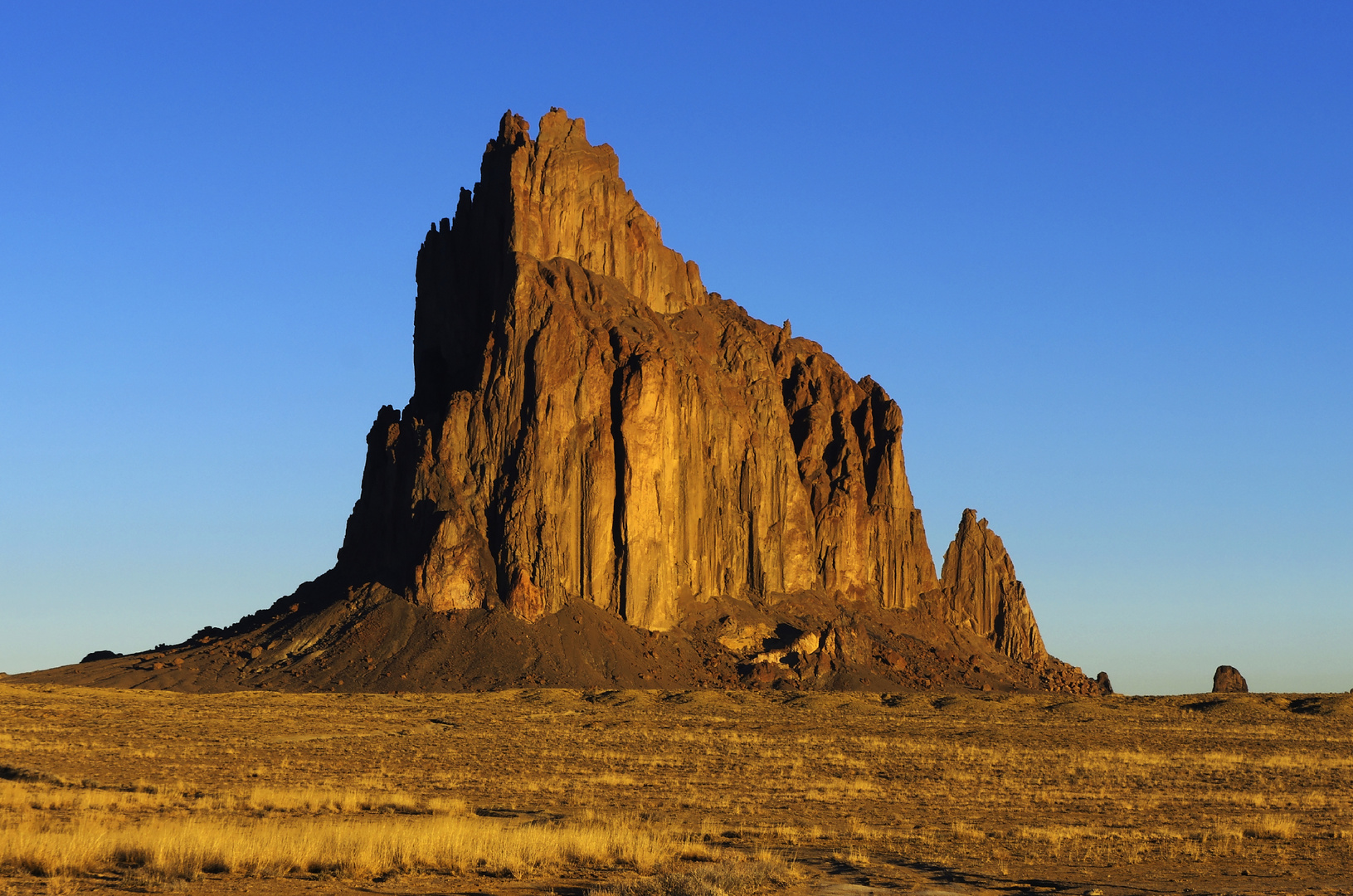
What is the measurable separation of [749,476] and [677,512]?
473 inches

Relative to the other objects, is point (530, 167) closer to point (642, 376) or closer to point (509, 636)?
point (642, 376)

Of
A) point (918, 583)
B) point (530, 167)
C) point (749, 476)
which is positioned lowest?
point (918, 583)

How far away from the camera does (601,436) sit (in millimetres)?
137250

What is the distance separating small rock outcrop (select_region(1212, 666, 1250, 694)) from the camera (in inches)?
6107

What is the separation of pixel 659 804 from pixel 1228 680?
426 ft

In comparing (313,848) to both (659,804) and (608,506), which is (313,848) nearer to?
(659,804)

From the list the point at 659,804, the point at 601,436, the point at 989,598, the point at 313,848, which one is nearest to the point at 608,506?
the point at 601,436

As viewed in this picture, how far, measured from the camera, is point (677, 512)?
14212 centimetres

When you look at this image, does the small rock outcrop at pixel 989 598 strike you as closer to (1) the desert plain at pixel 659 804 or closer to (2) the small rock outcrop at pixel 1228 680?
(2) the small rock outcrop at pixel 1228 680

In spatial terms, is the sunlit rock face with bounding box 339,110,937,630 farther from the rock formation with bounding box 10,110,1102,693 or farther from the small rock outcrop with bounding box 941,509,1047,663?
the small rock outcrop with bounding box 941,509,1047,663

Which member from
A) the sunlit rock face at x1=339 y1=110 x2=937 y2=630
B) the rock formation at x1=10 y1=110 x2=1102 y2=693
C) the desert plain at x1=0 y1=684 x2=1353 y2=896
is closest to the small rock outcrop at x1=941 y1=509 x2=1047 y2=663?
the rock formation at x1=10 y1=110 x2=1102 y2=693

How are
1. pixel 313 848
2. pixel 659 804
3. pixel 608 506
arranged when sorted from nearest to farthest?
pixel 313 848
pixel 659 804
pixel 608 506

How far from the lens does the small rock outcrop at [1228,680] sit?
155 metres

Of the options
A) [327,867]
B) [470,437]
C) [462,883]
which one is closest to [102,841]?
[327,867]
